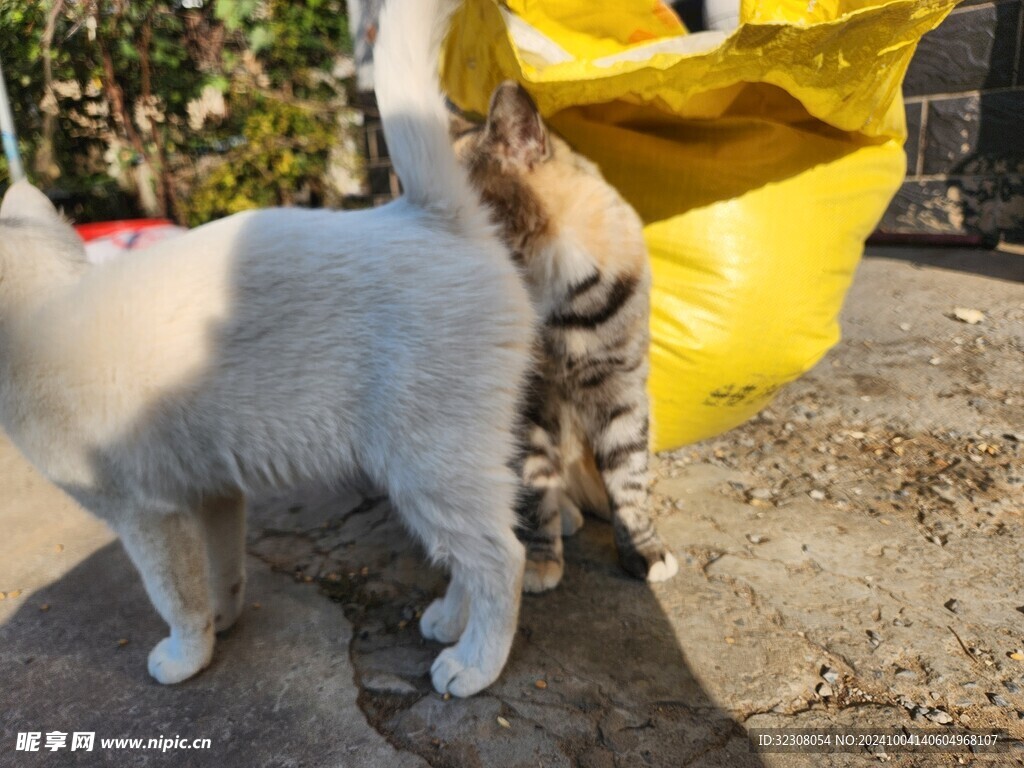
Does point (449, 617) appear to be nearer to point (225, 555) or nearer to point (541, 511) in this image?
point (541, 511)

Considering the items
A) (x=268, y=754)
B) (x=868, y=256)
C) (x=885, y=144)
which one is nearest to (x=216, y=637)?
(x=268, y=754)

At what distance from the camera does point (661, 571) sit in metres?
1.98

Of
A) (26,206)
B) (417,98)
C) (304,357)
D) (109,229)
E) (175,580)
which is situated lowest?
(175,580)

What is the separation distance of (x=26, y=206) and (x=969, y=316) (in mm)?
3623

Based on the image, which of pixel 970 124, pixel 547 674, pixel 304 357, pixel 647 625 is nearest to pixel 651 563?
pixel 647 625

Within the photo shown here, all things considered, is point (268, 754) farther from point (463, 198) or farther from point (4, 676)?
point (463, 198)

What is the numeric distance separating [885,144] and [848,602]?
57.0 inches

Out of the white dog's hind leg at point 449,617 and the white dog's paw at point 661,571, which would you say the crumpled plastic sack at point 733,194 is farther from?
the white dog's hind leg at point 449,617

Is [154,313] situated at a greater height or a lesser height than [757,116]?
lesser

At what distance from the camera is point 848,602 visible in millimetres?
1834

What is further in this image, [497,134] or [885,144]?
[885,144]

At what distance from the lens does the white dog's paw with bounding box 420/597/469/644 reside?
1.78 m

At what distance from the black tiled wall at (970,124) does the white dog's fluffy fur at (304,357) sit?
12.6 feet

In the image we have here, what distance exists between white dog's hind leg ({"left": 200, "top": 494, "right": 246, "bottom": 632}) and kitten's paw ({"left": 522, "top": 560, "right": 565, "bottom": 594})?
750 millimetres
